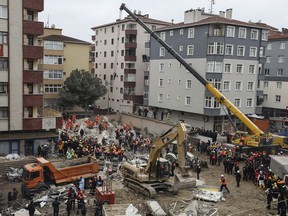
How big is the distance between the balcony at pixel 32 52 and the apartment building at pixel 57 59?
71.1 feet

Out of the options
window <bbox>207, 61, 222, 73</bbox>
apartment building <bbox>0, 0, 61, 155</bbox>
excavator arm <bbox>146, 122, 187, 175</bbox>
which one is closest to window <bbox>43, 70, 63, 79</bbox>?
apartment building <bbox>0, 0, 61, 155</bbox>

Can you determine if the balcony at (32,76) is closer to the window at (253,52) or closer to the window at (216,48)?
the window at (216,48)

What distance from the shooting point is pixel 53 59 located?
57.1 m

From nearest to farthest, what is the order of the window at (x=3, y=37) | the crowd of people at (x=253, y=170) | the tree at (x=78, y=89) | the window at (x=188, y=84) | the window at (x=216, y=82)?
the crowd of people at (x=253, y=170), the window at (x=3, y=37), the window at (x=216, y=82), the window at (x=188, y=84), the tree at (x=78, y=89)

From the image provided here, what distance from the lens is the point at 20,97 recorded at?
32.7m

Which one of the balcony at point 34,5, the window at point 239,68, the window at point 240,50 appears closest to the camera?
the balcony at point 34,5

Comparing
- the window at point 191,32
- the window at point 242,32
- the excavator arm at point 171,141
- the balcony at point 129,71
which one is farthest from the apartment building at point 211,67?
the excavator arm at point 171,141

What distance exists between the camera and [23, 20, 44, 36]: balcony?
106 feet

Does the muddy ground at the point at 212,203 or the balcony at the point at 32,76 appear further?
the balcony at the point at 32,76

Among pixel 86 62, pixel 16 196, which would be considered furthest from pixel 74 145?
pixel 86 62

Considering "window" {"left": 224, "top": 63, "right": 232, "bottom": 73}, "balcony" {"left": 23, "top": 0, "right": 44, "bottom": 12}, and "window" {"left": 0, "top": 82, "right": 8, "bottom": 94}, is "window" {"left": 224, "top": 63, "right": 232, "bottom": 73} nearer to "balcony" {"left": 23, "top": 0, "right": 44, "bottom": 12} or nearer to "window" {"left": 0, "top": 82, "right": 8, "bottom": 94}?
"balcony" {"left": 23, "top": 0, "right": 44, "bottom": 12}

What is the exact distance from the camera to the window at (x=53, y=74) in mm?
56812

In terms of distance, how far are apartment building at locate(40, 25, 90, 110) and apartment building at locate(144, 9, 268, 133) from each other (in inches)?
619

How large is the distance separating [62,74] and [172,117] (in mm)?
20415
